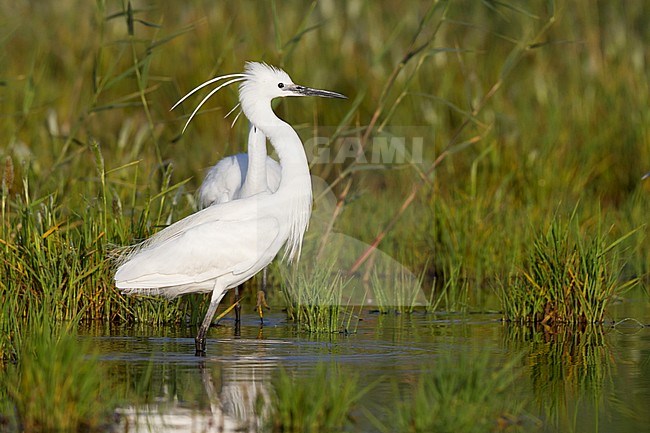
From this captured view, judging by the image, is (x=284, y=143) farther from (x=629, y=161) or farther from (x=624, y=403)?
(x=629, y=161)

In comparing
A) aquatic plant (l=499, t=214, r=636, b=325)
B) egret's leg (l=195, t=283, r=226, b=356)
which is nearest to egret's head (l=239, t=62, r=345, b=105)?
egret's leg (l=195, t=283, r=226, b=356)

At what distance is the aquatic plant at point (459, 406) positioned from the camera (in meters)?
3.90

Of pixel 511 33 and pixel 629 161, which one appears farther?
pixel 511 33

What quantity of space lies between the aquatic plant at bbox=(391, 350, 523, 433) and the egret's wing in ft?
5.92

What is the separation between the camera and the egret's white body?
7242 millimetres

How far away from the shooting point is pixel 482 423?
4.02 meters

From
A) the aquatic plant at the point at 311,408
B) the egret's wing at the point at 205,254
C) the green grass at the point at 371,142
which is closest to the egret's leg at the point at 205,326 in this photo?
the egret's wing at the point at 205,254

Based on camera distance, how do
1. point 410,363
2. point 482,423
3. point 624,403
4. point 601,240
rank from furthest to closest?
point 601,240 → point 410,363 → point 624,403 → point 482,423

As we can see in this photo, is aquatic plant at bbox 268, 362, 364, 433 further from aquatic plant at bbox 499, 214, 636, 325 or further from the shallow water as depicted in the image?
aquatic plant at bbox 499, 214, 636, 325

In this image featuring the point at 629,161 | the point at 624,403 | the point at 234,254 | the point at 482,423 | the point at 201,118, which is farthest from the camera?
the point at 201,118

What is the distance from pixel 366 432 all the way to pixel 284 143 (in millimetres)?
2270

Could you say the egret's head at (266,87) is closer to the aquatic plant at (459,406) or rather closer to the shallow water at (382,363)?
the shallow water at (382,363)

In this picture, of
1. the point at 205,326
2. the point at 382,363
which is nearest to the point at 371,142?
the point at 205,326

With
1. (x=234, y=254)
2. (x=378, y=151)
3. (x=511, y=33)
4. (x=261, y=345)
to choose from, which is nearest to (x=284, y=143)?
(x=234, y=254)
